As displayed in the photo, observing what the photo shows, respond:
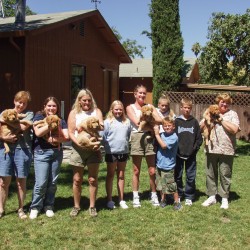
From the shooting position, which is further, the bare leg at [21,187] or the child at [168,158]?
the child at [168,158]

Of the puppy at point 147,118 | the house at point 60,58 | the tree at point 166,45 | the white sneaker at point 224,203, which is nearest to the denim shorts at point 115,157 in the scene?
the puppy at point 147,118

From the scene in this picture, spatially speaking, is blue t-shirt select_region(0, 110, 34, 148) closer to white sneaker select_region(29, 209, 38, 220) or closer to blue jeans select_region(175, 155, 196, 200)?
white sneaker select_region(29, 209, 38, 220)

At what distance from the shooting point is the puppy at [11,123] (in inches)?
177

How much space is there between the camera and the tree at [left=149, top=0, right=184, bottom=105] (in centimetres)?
2028

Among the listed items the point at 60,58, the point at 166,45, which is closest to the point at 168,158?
the point at 60,58

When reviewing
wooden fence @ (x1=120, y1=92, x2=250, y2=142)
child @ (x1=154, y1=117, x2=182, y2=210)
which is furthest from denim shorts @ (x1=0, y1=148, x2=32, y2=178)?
wooden fence @ (x1=120, y1=92, x2=250, y2=142)

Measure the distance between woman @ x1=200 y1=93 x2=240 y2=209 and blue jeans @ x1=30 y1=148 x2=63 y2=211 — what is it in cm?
228

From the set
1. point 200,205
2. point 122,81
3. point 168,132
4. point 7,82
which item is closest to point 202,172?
point 200,205

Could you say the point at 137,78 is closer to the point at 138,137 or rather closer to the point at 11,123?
the point at 138,137

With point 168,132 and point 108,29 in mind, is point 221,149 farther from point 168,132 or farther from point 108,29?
point 108,29

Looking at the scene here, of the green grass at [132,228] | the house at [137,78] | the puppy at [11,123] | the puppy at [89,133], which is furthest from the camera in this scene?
the house at [137,78]

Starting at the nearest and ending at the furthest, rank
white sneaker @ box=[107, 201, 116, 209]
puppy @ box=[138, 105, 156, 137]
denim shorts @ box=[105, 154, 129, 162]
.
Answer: puppy @ box=[138, 105, 156, 137], denim shorts @ box=[105, 154, 129, 162], white sneaker @ box=[107, 201, 116, 209]

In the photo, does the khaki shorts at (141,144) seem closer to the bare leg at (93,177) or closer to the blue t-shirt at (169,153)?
the blue t-shirt at (169,153)

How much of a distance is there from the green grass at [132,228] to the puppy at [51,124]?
45.2 inches
